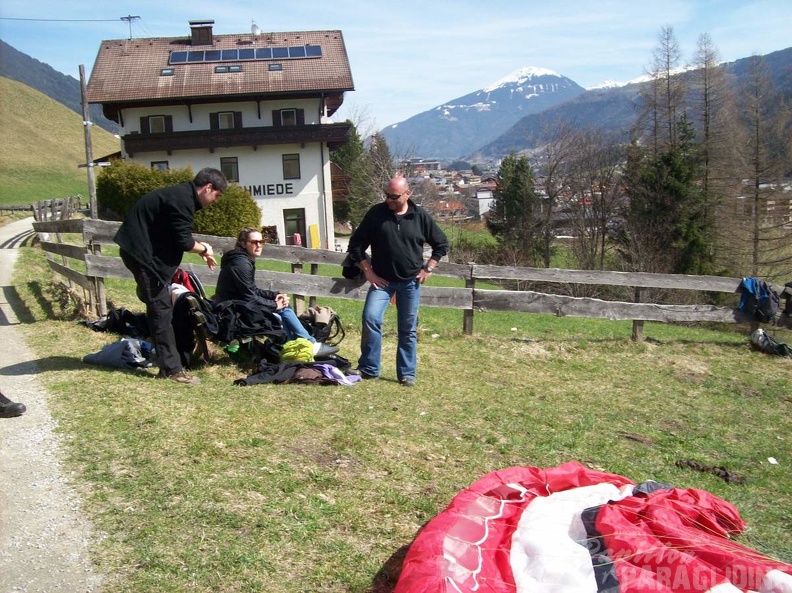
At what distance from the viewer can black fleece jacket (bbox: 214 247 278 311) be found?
6.80 m

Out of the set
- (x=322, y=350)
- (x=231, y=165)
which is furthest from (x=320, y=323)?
(x=231, y=165)

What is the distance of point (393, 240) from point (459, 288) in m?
2.62

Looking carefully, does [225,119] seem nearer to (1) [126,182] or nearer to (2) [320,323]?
(1) [126,182]

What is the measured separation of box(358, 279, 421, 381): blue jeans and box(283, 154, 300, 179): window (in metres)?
31.5

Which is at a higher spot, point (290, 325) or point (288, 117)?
point (288, 117)

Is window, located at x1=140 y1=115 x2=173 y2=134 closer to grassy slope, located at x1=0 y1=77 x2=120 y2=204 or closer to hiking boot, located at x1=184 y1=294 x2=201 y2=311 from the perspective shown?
grassy slope, located at x1=0 y1=77 x2=120 y2=204

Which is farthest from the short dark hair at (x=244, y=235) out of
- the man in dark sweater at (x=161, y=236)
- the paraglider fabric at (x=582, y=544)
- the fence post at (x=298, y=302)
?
the paraglider fabric at (x=582, y=544)

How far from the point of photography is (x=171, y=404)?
5266mm

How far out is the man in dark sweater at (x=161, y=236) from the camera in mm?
5715

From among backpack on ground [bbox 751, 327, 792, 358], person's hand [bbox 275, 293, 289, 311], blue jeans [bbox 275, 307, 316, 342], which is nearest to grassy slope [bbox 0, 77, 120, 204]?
person's hand [bbox 275, 293, 289, 311]

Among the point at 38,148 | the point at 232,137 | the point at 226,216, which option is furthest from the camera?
the point at 38,148

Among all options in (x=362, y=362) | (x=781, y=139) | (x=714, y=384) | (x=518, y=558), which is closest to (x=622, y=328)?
(x=714, y=384)

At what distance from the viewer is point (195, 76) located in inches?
1412

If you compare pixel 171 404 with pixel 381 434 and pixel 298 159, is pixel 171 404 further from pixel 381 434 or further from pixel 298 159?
pixel 298 159
